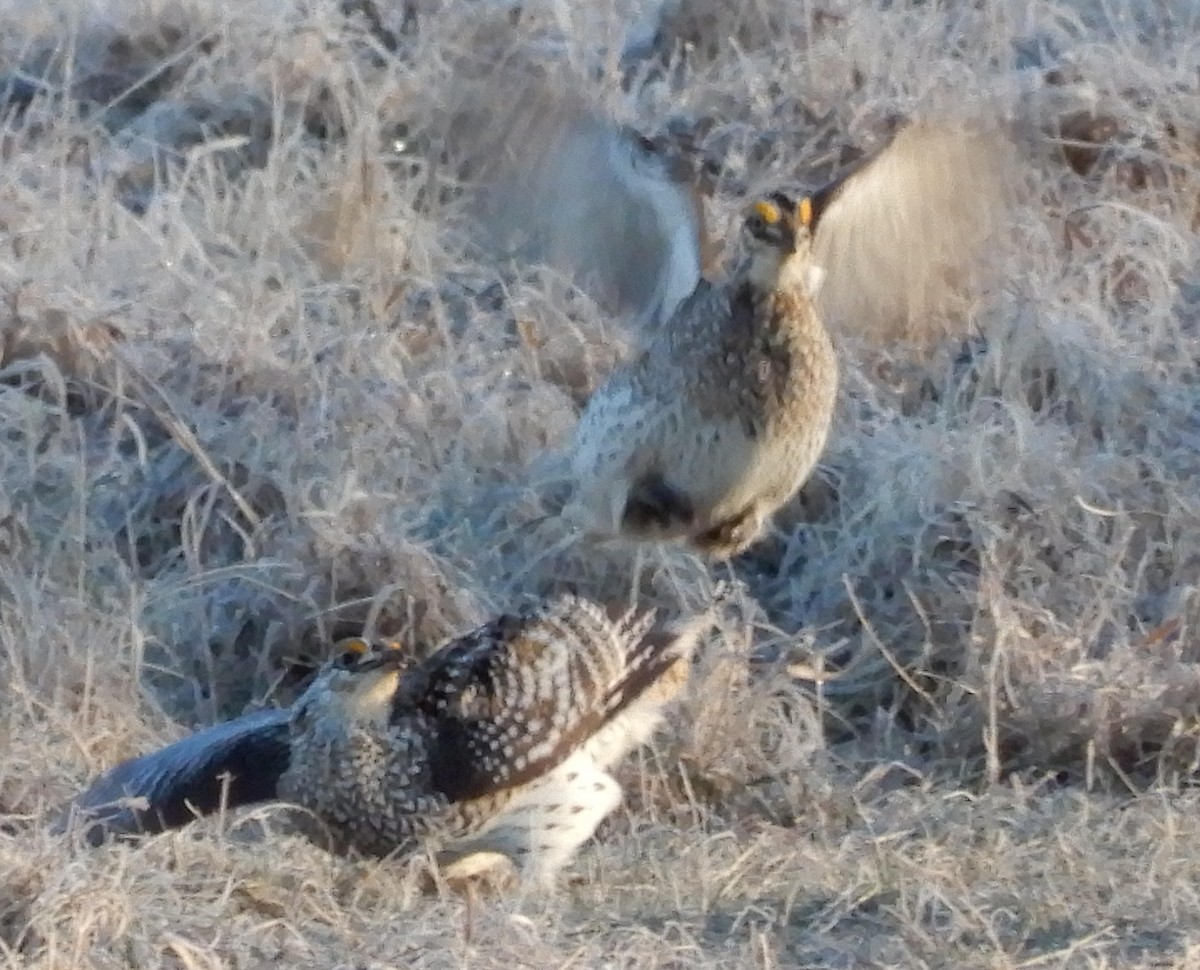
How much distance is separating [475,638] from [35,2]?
14.4 feet

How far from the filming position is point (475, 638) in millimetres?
4809

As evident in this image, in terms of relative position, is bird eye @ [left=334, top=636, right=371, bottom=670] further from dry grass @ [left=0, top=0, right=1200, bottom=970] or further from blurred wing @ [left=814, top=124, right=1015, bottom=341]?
blurred wing @ [left=814, top=124, right=1015, bottom=341]

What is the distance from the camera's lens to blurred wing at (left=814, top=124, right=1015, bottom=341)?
18.0 feet

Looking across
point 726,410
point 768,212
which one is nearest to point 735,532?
point 726,410

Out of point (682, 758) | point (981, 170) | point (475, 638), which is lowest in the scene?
point (682, 758)

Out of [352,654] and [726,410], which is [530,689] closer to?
[352,654]

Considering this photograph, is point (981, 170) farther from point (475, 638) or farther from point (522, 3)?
point (522, 3)

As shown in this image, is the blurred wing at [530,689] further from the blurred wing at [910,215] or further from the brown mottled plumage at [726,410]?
the blurred wing at [910,215]

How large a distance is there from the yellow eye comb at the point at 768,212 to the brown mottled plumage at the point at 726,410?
0.04ft

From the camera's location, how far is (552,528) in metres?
6.06

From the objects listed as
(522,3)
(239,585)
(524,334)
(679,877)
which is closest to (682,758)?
(679,877)

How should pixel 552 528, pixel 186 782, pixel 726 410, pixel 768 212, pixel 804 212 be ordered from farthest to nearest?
pixel 552 528
pixel 726 410
pixel 804 212
pixel 768 212
pixel 186 782

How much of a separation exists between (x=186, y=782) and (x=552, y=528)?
1723 mm

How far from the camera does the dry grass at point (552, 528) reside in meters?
4.30
